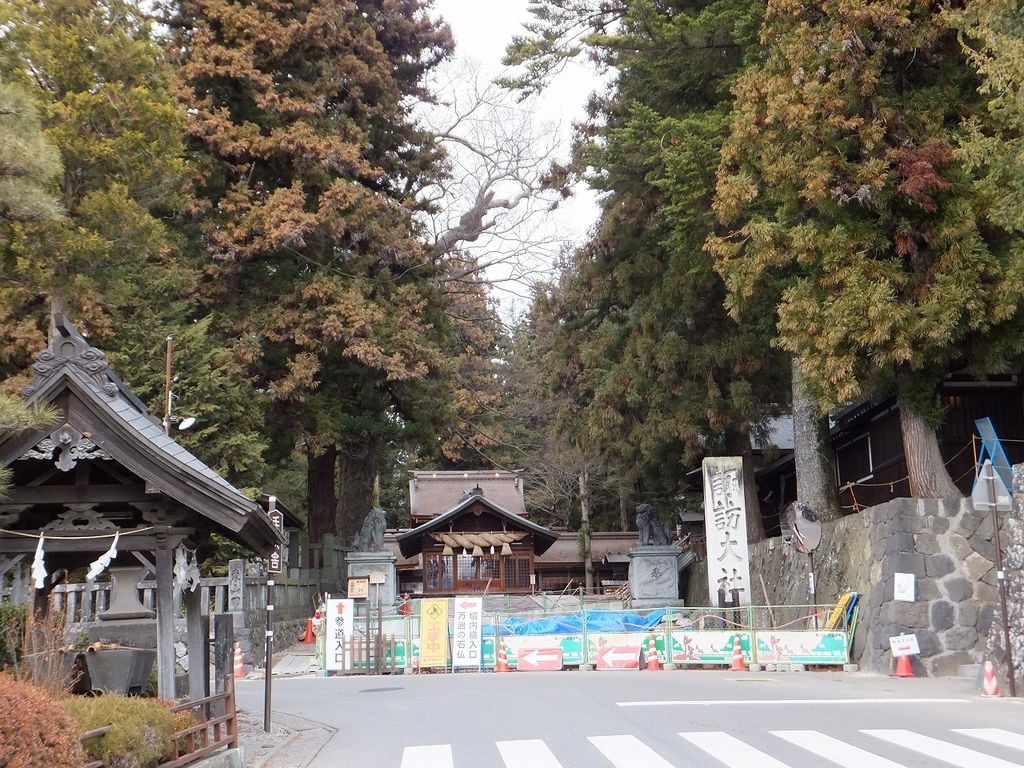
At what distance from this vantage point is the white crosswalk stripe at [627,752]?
848 centimetres

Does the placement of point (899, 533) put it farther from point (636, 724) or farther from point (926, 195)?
point (636, 724)

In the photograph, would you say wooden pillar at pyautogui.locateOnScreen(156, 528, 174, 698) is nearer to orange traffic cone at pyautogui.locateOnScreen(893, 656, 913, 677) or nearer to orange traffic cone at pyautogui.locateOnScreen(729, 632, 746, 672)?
orange traffic cone at pyautogui.locateOnScreen(729, 632, 746, 672)

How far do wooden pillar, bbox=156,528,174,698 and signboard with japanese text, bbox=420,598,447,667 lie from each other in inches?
433

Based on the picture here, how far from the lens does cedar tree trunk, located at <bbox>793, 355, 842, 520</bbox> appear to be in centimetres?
2161

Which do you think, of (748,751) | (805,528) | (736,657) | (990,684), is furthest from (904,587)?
(748,751)

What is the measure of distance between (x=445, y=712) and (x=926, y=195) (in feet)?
37.9

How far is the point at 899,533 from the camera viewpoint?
17.2 m

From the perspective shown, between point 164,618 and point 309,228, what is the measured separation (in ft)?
56.6

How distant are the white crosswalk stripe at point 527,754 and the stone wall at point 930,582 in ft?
31.7

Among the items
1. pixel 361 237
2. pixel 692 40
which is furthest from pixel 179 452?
pixel 361 237

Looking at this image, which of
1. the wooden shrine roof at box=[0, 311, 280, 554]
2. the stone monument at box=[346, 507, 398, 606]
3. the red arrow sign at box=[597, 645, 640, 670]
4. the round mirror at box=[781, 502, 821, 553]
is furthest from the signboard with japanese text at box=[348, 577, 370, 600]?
the wooden shrine roof at box=[0, 311, 280, 554]

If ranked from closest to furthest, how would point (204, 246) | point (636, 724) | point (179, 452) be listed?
point (179, 452) → point (636, 724) → point (204, 246)

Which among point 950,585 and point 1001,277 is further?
point 950,585

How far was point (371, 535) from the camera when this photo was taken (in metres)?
28.7
